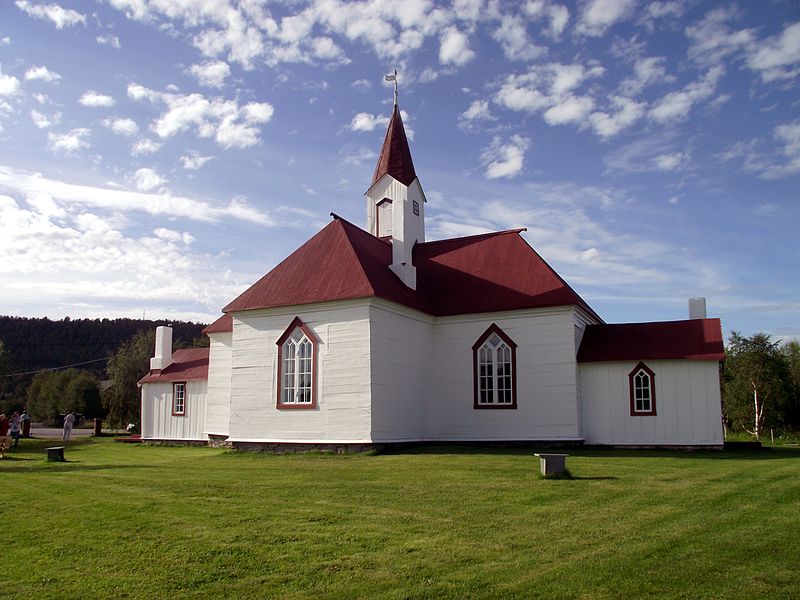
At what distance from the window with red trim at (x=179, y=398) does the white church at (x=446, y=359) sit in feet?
25.1

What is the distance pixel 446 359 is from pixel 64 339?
3830 inches

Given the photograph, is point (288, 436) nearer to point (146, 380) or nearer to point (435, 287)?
point (435, 287)

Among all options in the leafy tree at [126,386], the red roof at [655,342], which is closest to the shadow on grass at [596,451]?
the red roof at [655,342]

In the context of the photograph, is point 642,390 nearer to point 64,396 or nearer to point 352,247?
point 352,247

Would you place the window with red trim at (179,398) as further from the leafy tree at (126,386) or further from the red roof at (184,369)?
the leafy tree at (126,386)

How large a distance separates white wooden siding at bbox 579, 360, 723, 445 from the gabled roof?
11.5 metres

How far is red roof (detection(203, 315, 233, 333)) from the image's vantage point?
29875 mm

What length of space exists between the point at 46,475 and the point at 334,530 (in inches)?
412

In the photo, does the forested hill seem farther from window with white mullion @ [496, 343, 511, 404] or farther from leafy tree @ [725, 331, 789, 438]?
window with white mullion @ [496, 343, 511, 404]

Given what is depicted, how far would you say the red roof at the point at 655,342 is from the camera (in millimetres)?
23672

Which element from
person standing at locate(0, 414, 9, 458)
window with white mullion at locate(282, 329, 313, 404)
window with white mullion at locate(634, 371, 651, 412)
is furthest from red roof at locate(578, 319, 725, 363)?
person standing at locate(0, 414, 9, 458)

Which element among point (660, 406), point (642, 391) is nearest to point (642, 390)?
point (642, 391)

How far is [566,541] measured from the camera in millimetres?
9602

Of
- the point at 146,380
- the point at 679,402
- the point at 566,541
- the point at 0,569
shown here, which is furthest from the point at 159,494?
the point at 146,380
